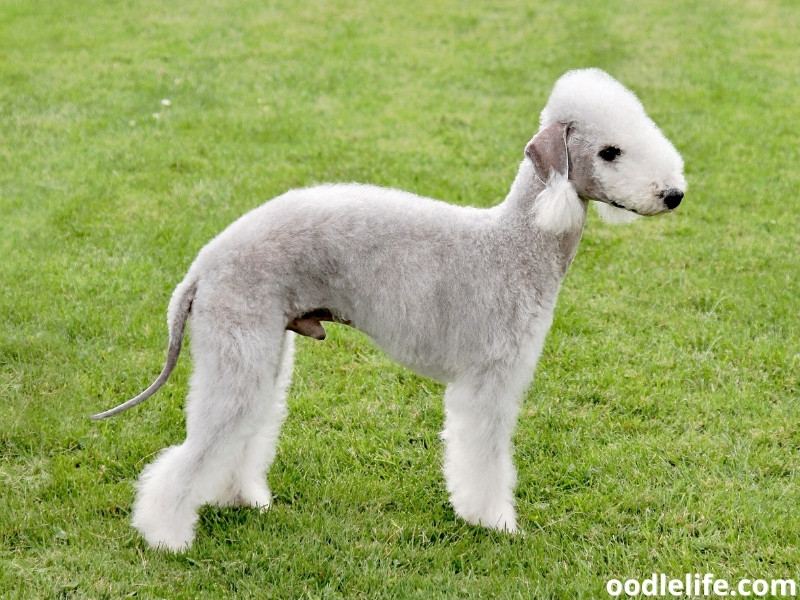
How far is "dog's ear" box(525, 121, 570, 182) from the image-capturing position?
3355 millimetres

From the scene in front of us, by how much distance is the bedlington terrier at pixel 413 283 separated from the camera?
3.29m

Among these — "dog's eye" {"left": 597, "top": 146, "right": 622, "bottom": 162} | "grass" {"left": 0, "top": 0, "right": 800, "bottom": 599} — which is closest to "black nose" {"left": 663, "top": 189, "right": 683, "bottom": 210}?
"dog's eye" {"left": 597, "top": 146, "right": 622, "bottom": 162}

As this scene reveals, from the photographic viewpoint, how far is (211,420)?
3.33m

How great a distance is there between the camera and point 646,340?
5.26m

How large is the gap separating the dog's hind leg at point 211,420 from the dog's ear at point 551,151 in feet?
3.76

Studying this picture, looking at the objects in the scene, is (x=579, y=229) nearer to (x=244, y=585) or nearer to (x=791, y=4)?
(x=244, y=585)

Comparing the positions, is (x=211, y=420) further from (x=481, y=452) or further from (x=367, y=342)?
(x=367, y=342)

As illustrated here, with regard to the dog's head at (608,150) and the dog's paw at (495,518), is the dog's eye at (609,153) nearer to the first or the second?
the dog's head at (608,150)

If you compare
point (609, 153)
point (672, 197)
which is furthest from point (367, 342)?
point (672, 197)

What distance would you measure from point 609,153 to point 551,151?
8.4 inches

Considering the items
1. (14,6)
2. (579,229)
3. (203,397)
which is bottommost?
(14,6)

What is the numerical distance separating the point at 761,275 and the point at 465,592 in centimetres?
355

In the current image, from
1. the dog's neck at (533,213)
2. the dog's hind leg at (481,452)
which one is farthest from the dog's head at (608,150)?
the dog's hind leg at (481,452)

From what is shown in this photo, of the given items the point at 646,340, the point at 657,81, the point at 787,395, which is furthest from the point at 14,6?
the point at 787,395
